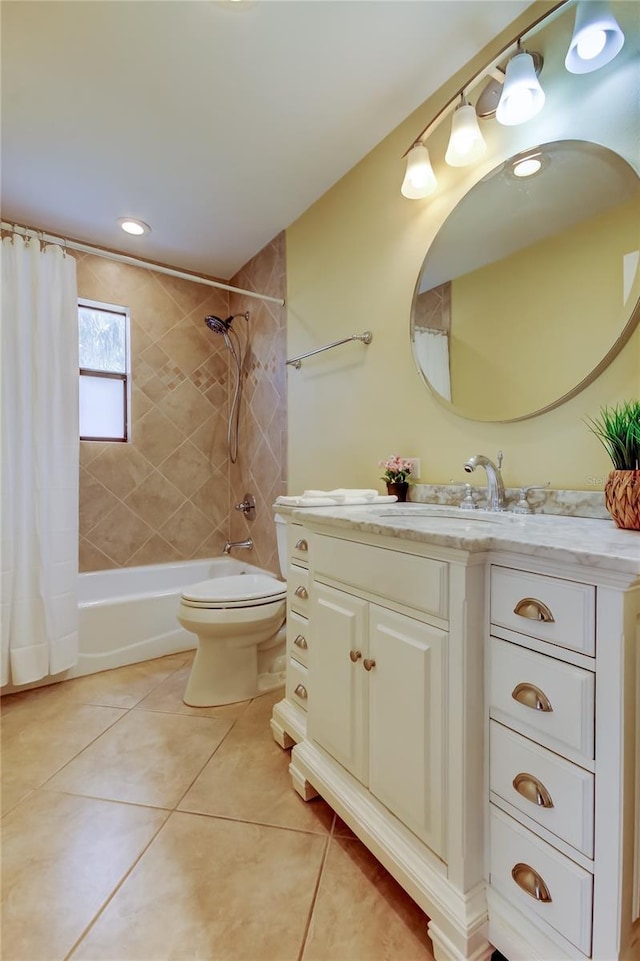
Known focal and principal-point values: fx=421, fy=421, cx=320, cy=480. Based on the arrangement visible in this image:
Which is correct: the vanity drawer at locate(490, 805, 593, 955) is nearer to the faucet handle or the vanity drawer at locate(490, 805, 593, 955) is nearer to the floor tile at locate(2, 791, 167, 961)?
the faucet handle

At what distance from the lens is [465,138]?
128 centimetres

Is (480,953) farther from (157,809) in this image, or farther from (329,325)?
(329,325)

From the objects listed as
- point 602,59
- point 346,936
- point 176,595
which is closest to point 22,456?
point 176,595

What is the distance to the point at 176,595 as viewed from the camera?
2443 mm

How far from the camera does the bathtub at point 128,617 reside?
7.22 ft

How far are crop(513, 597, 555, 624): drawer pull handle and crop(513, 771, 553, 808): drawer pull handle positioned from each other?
27 cm

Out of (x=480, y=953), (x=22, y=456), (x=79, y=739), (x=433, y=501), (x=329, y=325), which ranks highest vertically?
(x=329, y=325)

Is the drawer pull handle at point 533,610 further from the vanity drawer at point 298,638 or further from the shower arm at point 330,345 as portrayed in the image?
the shower arm at point 330,345

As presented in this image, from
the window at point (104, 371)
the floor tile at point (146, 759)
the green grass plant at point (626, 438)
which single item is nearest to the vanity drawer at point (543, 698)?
the green grass plant at point (626, 438)

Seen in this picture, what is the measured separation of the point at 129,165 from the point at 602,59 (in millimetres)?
1818

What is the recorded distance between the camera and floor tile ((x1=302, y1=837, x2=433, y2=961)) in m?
0.87

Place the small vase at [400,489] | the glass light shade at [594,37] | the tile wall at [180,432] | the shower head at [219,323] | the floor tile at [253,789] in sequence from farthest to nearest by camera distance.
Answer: the shower head at [219,323] → the tile wall at [180,432] → the small vase at [400,489] → the floor tile at [253,789] → the glass light shade at [594,37]

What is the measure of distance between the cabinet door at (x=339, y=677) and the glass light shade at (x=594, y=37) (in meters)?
1.47

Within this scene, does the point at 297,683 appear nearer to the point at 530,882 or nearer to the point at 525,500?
the point at 530,882
